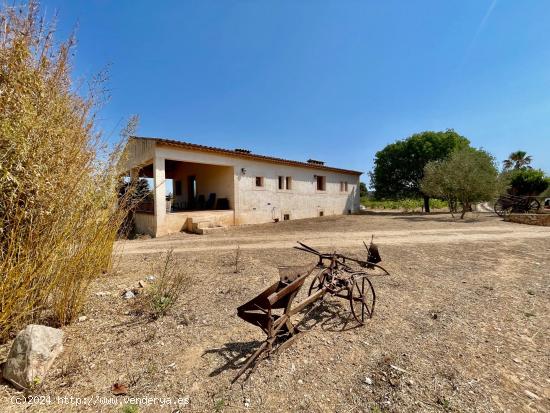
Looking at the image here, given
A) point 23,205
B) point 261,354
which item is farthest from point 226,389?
point 23,205

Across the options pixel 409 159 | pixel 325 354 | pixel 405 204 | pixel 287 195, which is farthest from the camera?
pixel 409 159

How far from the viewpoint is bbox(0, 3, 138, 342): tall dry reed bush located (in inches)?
82.9

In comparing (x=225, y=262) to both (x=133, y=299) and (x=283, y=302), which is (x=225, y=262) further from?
(x=283, y=302)

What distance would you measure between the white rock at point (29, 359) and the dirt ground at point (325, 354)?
92 millimetres

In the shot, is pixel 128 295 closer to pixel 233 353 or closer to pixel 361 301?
pixel 233 353

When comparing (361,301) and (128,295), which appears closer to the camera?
(361,301)

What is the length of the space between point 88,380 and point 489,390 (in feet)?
10.8

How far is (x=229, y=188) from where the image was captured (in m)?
14.1

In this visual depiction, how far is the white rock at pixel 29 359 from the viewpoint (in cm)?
195

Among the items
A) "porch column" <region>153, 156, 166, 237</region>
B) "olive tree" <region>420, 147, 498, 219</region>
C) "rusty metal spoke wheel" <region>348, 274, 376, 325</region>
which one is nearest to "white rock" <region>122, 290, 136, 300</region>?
"rusty metal spoke wheel" <region>348, 274, 376, 325</region>

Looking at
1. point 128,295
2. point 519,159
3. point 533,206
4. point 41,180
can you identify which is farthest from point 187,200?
point 519,159

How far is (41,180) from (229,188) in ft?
39.0

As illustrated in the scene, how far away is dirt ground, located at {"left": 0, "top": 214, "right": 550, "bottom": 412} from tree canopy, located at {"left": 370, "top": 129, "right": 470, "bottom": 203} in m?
24.6

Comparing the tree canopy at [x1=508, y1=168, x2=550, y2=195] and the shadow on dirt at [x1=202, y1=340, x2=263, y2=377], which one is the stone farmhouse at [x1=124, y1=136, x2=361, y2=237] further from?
the tree canopy at [x1=508, y1=168, x2=550, y2=195]
